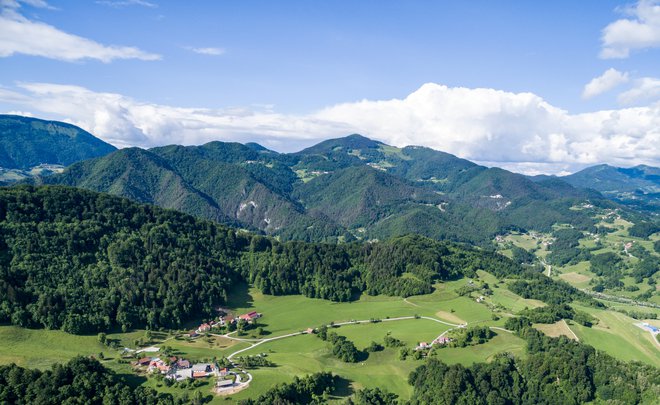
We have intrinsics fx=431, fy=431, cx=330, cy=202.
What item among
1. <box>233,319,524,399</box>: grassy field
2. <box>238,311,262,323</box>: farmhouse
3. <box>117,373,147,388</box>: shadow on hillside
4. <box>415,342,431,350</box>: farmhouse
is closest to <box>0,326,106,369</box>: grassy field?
<box>117,373,147,388</box>: shadow on hillside

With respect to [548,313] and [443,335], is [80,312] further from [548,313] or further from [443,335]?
[548,313]

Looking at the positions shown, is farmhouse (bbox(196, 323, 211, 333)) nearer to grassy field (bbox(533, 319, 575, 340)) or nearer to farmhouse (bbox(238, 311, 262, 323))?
farmhouse (bbox(238, 311, 262, 323))

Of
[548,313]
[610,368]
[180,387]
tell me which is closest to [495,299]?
[548,313]

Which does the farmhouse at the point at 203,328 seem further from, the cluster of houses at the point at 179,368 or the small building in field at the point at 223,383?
the small building in field at the point at 223,383

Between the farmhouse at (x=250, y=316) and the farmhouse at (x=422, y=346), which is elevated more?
the farmhouse at (x=422, y=346)

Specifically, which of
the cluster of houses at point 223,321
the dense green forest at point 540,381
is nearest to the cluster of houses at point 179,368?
the cluster of houses at point 223,321

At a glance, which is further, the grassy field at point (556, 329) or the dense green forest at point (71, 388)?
the grassy field at point (556, 329)
